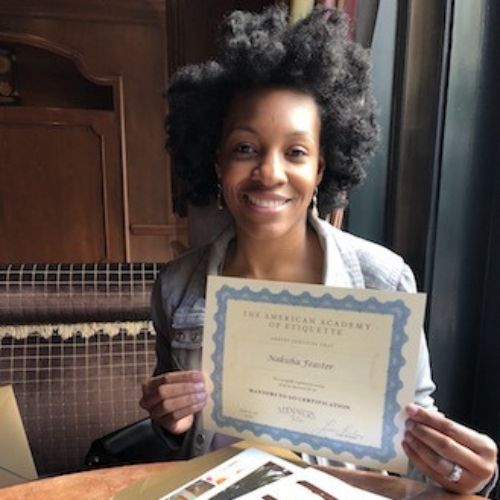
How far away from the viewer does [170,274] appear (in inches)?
40.5

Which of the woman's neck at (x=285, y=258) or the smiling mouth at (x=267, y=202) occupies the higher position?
the smiling mouth at (x=267, y=202)

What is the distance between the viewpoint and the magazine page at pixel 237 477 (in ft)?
2.11

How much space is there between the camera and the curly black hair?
0.87 meters

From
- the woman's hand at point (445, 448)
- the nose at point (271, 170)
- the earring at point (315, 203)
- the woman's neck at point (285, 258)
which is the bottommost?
the woman's hand at point (445, 448)

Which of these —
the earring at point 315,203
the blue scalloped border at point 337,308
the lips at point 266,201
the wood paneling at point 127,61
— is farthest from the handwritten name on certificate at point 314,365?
the wood paneling at point 127,61

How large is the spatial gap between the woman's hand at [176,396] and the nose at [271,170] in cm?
31

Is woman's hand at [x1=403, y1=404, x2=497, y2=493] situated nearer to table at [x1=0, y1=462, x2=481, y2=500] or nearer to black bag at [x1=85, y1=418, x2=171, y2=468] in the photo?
table at [x1=0, y1=462, x2=481, y2=500]

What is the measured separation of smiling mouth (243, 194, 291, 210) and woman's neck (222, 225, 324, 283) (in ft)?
0.44

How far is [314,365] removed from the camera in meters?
0.65

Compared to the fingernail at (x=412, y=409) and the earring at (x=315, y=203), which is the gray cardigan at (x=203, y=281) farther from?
the fingernail at (x=412, y=409)

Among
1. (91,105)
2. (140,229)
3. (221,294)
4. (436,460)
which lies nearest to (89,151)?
(91,105)

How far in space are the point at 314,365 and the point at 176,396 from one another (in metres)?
0.22

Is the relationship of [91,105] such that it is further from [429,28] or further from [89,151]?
[429,28]

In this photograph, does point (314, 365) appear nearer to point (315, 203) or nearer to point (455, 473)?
point (455, 473)
